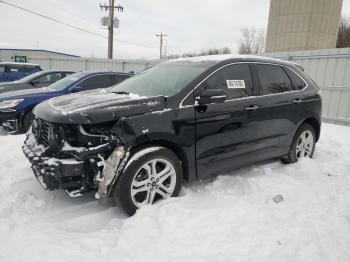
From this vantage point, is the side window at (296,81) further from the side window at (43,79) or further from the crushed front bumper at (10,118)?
the side window at (43,79)

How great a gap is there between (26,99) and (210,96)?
4902mm

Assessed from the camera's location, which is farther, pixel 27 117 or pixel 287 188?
pixel 27 117

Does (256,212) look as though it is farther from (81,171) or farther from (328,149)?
(328,149)

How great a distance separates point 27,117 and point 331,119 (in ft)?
28.8

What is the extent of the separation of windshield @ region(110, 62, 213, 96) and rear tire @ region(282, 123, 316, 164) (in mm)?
2058

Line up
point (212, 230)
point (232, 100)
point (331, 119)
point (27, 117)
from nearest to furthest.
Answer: point (212, 230) < point (232, 100) < point (27, 117) < point (331, 119)

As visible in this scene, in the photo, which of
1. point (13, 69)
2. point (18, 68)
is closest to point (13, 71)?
point (13, 69)

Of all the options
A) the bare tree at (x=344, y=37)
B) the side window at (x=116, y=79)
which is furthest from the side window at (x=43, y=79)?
the bare tree at (x=344, y=37)

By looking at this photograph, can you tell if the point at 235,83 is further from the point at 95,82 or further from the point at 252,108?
the point at 95,82

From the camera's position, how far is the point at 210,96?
3.32 m

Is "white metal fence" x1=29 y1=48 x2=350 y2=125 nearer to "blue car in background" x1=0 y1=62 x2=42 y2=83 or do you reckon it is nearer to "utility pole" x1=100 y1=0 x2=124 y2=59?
"blue car in background" x1=0 y1=62 x2=42 y2=83

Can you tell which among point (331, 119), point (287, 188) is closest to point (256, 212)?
point (287, 188)

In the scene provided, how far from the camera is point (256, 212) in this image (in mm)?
3080

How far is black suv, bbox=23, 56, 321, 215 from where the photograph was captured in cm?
285
